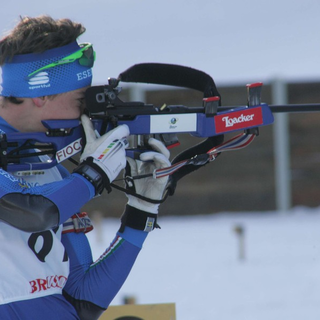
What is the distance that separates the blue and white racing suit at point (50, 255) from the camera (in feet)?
5.83

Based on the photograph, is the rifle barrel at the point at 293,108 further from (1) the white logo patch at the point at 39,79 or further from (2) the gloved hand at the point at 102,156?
(1) the white logo patch at the point at 39,79

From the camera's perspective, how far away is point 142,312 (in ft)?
8.21

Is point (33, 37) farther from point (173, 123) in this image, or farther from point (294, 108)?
point (294, 108)

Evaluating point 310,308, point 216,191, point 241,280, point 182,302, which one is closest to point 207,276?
point 241,280

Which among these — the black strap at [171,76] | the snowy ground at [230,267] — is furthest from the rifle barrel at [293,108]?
the snowy ground at [230,267]

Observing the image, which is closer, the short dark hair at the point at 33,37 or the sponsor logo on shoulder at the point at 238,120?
A: the short dark hair at the point at 33,37

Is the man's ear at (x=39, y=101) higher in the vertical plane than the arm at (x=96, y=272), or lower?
higher

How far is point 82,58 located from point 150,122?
0.27m

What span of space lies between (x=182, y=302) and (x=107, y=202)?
340 centimetres

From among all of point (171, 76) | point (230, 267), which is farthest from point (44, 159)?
point (230, 267)

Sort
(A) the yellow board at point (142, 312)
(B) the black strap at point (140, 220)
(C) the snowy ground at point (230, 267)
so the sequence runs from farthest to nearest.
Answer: (C) the snowy ground at point (230, 267) < (A) the yellow board at point (142, 312) < (B) the black strap at point (140, 220)

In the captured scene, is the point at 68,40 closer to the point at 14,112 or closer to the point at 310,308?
the point at 14,112

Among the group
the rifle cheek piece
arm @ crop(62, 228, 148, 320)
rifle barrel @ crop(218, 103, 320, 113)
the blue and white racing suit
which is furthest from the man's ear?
rifle barrel @ crop(218, 103, 320, 113)

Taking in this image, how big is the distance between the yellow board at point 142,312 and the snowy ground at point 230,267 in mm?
1139
